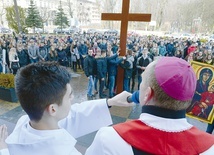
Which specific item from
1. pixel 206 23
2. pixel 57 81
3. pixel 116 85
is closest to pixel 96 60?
pixel 116 85

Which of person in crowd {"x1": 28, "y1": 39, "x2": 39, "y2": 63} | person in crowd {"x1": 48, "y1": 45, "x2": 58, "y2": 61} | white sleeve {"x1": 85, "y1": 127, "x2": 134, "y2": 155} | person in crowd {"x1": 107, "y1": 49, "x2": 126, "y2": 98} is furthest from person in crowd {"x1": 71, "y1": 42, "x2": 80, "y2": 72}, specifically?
white sleeve {"x1": 85, "y1": 127, "x2": 134, "y2": 155}

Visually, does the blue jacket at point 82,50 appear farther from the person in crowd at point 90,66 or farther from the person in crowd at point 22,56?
the person in crowd at point 90,66

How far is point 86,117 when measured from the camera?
156 centimetres

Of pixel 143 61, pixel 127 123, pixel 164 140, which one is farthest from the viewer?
pixel 143 61

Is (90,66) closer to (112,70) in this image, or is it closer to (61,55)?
(112,70)

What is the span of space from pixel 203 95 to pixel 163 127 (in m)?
2.25

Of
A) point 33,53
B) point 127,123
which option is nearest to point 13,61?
Answer: point 33,53

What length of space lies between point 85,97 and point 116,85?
104 cm

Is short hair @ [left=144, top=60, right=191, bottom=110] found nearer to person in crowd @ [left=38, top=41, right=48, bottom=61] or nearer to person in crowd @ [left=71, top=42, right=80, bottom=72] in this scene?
person in crowd @ [left=38, top=41, right=48, bottom=61]

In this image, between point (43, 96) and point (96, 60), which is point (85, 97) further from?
point (43, 96)

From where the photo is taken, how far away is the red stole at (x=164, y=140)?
2.78ft

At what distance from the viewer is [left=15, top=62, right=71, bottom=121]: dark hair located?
1.03 meters

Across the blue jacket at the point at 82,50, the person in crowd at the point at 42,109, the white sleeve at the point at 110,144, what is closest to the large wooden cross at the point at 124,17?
the person in crowd at the point at 42,109

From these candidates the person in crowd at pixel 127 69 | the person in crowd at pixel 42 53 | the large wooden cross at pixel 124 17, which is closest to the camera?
the large wooden cross at pixel 124 17
